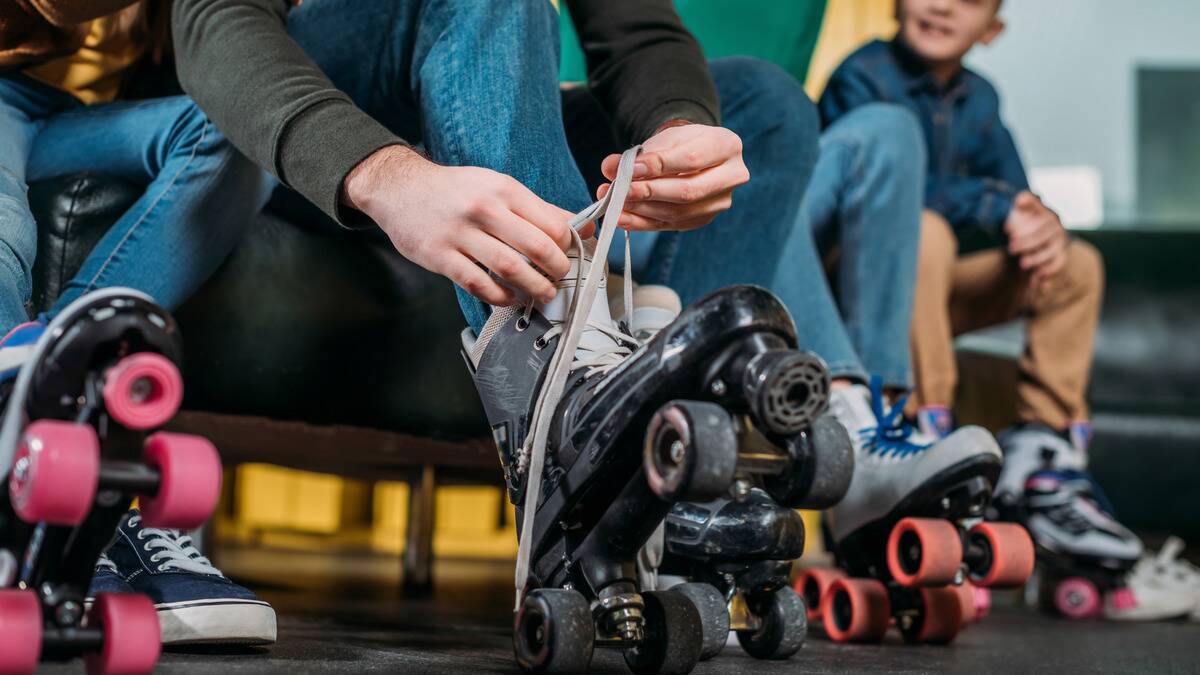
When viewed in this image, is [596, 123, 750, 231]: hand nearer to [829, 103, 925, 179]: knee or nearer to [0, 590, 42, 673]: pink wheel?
[0, 590, 42, 673]: pink wheel

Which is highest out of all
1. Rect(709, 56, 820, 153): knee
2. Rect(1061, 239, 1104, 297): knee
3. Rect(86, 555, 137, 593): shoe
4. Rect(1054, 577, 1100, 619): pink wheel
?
Rect(709, 56, 820, 153): knee

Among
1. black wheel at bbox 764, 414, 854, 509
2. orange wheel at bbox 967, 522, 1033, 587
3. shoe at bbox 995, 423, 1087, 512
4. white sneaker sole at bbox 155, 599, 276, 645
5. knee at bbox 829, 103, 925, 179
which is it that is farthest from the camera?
shoe at bbox 995, 423, 1087, 512

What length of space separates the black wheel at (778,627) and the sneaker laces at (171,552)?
0.39 m

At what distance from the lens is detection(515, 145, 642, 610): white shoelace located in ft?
2.19

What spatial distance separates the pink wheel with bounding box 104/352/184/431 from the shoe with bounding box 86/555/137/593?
0.87ft

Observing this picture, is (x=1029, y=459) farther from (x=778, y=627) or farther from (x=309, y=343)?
(x=309, y=343)

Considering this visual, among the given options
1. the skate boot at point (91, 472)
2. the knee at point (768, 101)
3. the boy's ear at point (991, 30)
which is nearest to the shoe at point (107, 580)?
the skate boot at point (91, 472)

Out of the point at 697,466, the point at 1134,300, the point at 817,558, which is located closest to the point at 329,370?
the point at 697,466

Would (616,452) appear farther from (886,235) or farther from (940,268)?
(940,268)

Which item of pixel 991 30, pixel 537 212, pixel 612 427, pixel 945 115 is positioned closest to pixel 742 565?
pixel 612 427

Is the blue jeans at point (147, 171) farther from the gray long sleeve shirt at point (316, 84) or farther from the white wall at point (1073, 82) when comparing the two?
the white wall at point (1073, 82)

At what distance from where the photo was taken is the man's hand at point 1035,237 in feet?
5.03

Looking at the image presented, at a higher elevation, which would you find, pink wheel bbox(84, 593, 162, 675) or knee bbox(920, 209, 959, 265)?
knee bbox(920, 209, 959, 265)

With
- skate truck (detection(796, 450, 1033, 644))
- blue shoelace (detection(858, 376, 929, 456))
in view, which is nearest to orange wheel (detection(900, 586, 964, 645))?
skate truck (detection(796, 450, 1033, 644))
